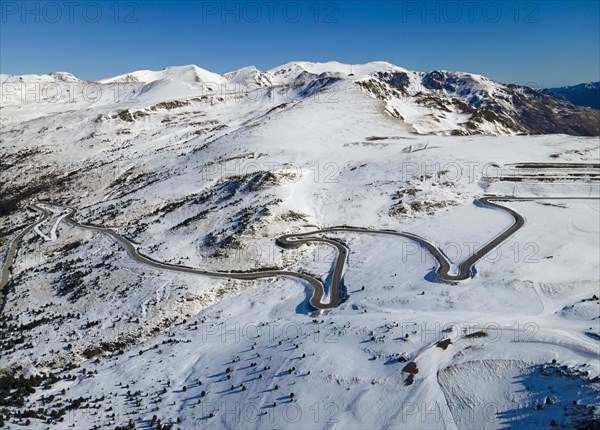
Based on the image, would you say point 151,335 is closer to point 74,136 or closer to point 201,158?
point 201,158

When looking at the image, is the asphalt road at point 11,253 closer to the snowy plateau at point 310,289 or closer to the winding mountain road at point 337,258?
the winding mountain road at point 337,258

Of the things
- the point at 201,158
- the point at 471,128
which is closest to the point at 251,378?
the point at 201,158

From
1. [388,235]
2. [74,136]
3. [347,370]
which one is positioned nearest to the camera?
[347,370]

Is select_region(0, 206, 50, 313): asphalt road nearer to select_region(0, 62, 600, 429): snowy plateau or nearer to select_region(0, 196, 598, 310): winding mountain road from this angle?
select_region(0, 196, 598, 310): winding mountain road

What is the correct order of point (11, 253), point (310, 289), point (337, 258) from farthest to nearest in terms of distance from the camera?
point (11, 253), point (337, 258), point (310, 289)

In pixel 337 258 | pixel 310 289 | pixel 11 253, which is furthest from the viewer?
pixel 11 253

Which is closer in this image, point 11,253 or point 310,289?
point 310,289

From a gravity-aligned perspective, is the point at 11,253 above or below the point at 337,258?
below

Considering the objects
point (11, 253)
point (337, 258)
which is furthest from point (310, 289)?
point (11, 253)

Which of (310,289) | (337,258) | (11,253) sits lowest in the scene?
(11,253)

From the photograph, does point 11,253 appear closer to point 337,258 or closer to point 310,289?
point 310,289
